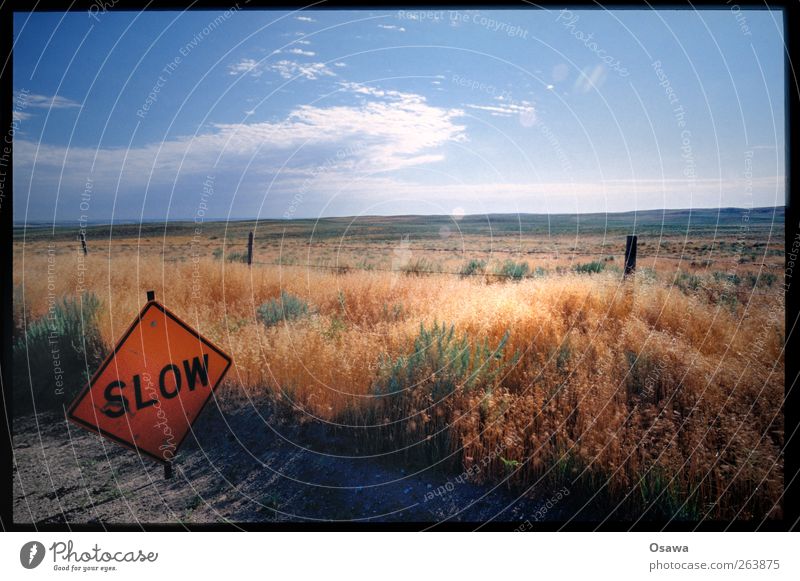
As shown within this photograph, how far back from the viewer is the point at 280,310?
755 centimetres

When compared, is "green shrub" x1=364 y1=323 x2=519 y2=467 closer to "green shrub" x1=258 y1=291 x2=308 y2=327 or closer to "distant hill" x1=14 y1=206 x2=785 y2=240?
"green shrub" x1=258 y1=291 x2=308 y2=327

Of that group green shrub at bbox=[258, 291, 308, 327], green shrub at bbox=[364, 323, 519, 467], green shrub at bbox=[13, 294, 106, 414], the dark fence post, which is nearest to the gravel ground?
green shrub at bbox=[364, 323, 519, 467]

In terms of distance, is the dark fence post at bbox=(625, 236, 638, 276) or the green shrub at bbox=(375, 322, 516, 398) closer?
the green shrub at bbox=(375, 322, 516, 398)

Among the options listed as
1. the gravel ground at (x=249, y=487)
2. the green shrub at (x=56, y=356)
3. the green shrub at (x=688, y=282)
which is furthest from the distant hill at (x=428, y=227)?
the gravel ground at (x=249, y=487)

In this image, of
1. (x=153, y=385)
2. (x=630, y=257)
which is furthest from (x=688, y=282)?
(x=153, y=385)

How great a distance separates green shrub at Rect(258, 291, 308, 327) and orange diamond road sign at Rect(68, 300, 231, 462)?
2.36 m

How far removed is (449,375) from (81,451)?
3812 mm

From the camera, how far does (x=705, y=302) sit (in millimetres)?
7156

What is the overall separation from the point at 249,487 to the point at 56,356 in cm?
405

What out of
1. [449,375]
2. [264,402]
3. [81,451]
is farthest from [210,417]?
[449,375]

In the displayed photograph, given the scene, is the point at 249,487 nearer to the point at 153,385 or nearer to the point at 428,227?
the point at 153,385

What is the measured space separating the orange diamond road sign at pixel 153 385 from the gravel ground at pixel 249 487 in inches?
16.3

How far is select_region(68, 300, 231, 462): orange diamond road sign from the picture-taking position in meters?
4.29

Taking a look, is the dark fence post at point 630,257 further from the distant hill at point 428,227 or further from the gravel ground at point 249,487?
the distant hill at point 428,227
